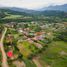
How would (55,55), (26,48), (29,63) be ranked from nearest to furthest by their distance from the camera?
1. (29,63)
2. (55,55)
3. (26,48)

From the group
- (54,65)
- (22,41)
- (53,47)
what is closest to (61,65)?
(54,65)

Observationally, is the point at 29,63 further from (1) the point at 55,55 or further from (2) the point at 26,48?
(2) the point at 26,48

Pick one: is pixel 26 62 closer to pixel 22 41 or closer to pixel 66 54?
pixel 66 54

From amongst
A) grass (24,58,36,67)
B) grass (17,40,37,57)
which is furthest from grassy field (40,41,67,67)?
grass (17,40,37,57)

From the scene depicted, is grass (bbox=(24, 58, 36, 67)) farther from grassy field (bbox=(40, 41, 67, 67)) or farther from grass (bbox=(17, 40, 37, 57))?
grass (bbox=(17, 40, 37, 57))

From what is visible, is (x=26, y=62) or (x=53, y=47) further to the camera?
(x=53, y=47)

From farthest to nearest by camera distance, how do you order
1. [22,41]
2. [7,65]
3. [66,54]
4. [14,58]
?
[22,41] → [66,54] → [14,58] → [7,65]

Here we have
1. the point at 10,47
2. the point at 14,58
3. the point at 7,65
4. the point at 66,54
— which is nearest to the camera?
the point at 7,65

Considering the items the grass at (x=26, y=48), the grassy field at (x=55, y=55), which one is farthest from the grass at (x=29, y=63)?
the grass at (x=26, y=48)

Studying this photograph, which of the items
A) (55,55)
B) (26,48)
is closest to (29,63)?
(55,55)
